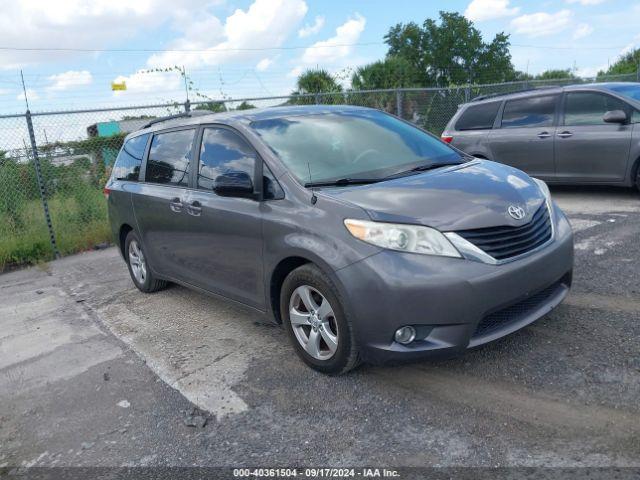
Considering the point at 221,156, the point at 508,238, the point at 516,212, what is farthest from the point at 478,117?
the point at 508,238

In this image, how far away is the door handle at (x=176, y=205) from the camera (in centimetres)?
475

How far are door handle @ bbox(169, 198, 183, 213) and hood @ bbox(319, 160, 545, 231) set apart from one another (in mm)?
1611

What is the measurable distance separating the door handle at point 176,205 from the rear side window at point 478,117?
19.6 ft

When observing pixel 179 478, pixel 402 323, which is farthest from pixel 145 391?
pixel 402 323

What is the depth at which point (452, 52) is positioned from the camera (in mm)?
56531

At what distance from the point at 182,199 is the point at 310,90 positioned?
16.8m

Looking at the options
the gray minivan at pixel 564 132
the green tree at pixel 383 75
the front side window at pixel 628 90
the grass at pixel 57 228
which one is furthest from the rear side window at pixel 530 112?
the green tree at pixel 383 75

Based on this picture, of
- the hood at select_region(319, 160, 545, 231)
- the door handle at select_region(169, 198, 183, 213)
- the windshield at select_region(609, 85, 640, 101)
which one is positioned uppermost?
the windshield at select_region(609, 85, 640, 101)

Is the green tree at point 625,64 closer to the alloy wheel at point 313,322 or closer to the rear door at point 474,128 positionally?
the rear door at point 474,128

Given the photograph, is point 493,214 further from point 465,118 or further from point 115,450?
point 465,118

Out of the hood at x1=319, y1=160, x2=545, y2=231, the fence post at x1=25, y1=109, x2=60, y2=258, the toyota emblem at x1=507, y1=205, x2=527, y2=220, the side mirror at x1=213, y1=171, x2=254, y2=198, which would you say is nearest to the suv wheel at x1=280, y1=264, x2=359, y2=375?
the hood at x1=319, y1=160, x2=545, y2=231

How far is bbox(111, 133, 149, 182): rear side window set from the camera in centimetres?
568

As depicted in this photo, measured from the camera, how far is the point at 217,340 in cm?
450

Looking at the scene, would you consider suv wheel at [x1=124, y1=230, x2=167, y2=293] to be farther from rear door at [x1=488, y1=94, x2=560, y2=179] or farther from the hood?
rear door at [x1=488, y1=94, x2=560, y2=179]
